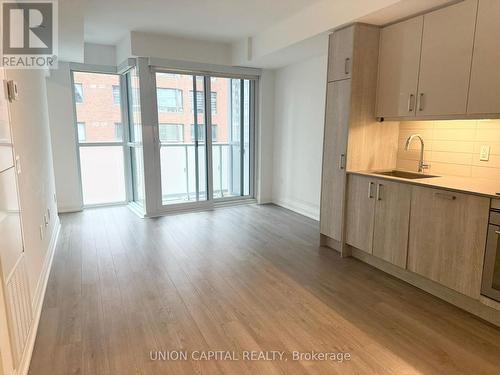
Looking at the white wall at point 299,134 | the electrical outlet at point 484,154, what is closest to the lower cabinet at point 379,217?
the electrical outlet at point 484,154

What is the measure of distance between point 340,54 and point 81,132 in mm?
4232

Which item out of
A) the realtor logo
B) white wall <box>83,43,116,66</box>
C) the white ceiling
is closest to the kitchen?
the white ceiling

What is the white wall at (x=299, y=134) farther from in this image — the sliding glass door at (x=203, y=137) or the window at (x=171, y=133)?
the window at (x=171, y=133)

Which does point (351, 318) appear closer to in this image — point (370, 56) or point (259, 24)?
point (370, 56)

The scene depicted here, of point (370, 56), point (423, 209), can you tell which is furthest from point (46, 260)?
point (370, 56)

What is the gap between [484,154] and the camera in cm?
273

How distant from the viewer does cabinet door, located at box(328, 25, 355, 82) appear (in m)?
3.12

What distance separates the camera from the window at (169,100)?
4.99 meters

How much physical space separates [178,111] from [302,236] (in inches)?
109

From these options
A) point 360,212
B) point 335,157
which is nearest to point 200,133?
point 335,157

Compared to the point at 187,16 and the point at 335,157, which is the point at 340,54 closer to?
the point at 335,157

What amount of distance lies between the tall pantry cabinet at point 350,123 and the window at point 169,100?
2.60 m

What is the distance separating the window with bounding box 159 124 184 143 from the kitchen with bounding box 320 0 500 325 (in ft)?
8.58

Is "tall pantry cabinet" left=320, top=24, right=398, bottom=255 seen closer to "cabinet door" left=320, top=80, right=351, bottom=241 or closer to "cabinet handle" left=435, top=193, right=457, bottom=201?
"cabinet door" left=320, top=80, right=351, bottom=241
